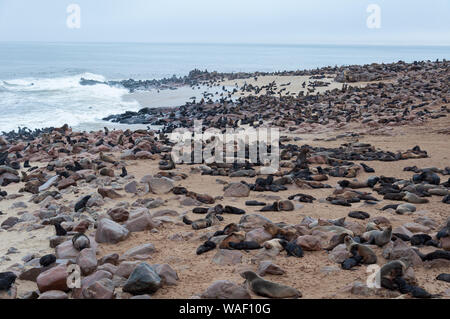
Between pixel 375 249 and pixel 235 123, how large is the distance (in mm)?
11722

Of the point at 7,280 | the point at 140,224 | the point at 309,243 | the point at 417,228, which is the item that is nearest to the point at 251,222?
the point at 309,243

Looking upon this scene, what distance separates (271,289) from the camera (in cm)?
356

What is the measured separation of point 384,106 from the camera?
15.9 m

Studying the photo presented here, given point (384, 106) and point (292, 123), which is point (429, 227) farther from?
point (384, 106)

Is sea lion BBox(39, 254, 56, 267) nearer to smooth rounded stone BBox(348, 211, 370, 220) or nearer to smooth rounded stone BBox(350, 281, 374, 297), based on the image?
smooth rounded stone BBox(350, 281, 374, 297)

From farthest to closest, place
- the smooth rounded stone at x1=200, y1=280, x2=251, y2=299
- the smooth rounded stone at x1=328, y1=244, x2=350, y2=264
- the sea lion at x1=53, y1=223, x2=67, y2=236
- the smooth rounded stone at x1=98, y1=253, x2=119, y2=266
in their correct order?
the sea lion at x1=53, y1=223, x2=67, y2=236
the smooth rounded stone at x1=98, y1=253, x2=119, y2=266
the smooth rounded stone at x1=328, y1=244, x2=350, y2=264
the smooth rounded stone at x1=200, y1=280, x2=251, y2=299

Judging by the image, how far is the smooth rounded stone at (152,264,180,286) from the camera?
12.6 feet

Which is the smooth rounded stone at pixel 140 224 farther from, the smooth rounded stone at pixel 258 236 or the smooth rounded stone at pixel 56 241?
the smooth rounded stone at pixel 258 236

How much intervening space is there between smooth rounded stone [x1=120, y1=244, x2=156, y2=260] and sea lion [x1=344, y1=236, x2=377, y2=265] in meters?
1.92

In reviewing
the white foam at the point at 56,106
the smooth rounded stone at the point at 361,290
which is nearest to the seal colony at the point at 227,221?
the smooth rounded stone at the point at 361,290

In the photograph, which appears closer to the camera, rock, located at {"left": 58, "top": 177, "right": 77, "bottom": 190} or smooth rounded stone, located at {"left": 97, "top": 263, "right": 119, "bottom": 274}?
smooth rounded stone, located at {"left": 97, "top": 263, "right": 119, "bottom": 274}

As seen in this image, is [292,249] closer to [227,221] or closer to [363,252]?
[363,252]

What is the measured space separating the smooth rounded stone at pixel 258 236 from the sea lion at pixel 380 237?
38.7 inches

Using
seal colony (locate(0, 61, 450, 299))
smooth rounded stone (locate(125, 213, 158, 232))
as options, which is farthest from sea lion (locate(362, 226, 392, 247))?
smooth rounded stone (locate(125, 213, 158, 232))
